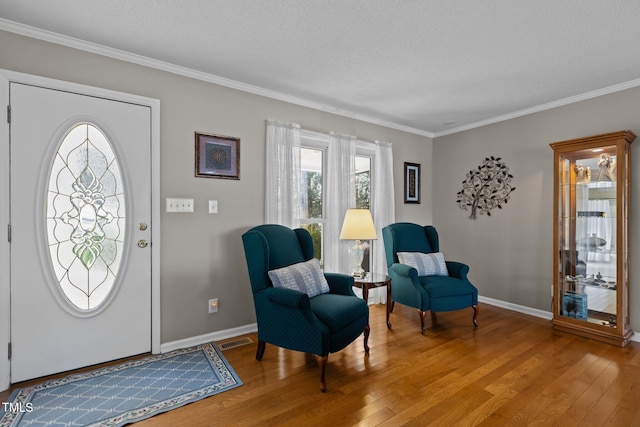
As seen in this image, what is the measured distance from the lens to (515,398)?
2.07m

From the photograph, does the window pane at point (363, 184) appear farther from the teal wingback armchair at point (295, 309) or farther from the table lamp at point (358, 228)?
the teal wingback armchair at point (295, 309)

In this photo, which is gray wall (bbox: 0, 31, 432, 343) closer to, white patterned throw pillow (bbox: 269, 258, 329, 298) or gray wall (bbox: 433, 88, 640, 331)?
white patterned throw pillow (bbox: 269, 258, 329, 298)

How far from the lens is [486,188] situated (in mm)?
4270

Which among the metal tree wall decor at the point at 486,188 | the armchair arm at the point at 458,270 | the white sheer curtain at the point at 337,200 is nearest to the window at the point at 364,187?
the white sheer curtain at the point at 337,200

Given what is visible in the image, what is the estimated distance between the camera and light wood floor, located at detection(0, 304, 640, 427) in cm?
187

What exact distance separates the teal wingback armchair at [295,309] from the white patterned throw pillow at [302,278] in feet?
0.18

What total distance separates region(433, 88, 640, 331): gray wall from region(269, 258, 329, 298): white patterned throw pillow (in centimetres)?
265

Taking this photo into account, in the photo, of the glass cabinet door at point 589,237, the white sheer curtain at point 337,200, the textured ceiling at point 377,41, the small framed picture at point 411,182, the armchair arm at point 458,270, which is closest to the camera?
the textured ceiling at point 377,41

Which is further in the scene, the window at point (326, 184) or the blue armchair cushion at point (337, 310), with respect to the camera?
the window at point (326, 184)

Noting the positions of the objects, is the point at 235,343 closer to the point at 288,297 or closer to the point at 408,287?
the point at 288,297

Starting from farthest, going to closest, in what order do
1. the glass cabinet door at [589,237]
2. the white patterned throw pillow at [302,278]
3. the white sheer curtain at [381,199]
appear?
the white sheer curtain at [381,199] → the glass cabinet door at [589,237] → the white patterned throw pillow at [302,278]

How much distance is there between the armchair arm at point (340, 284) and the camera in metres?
2.79

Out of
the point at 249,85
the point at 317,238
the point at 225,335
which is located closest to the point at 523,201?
the point at 317,238

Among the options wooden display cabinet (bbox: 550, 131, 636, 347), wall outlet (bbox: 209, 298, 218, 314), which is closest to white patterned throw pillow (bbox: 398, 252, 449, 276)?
wooden display cabinet (bbox: 550, 131, 636, 347)
